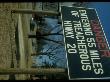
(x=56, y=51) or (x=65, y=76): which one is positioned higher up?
(x=56, y=51)

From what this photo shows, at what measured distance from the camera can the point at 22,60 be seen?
8.31m

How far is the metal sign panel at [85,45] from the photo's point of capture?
232 inches

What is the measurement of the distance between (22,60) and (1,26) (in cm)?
158

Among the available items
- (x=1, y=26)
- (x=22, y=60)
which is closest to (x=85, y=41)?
(x=1, y=26)

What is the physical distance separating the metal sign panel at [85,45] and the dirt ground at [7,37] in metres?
1.15

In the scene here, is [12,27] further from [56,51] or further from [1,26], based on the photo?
[56,51]

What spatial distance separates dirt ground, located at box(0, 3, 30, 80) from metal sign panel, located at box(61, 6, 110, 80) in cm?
115

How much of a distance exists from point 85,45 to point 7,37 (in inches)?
67.8

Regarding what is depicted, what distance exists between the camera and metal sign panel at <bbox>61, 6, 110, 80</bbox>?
5.90 m

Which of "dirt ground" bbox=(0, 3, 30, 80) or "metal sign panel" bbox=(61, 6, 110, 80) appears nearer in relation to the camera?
"metal sign panel" bbox=(61, 6, 110, 80)

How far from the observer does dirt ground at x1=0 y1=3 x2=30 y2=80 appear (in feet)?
22.3

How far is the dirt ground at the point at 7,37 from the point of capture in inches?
268

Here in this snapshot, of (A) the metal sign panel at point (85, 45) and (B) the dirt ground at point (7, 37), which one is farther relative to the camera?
(B) the dirt ground at point (7, 37)

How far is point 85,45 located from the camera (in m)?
6.34
